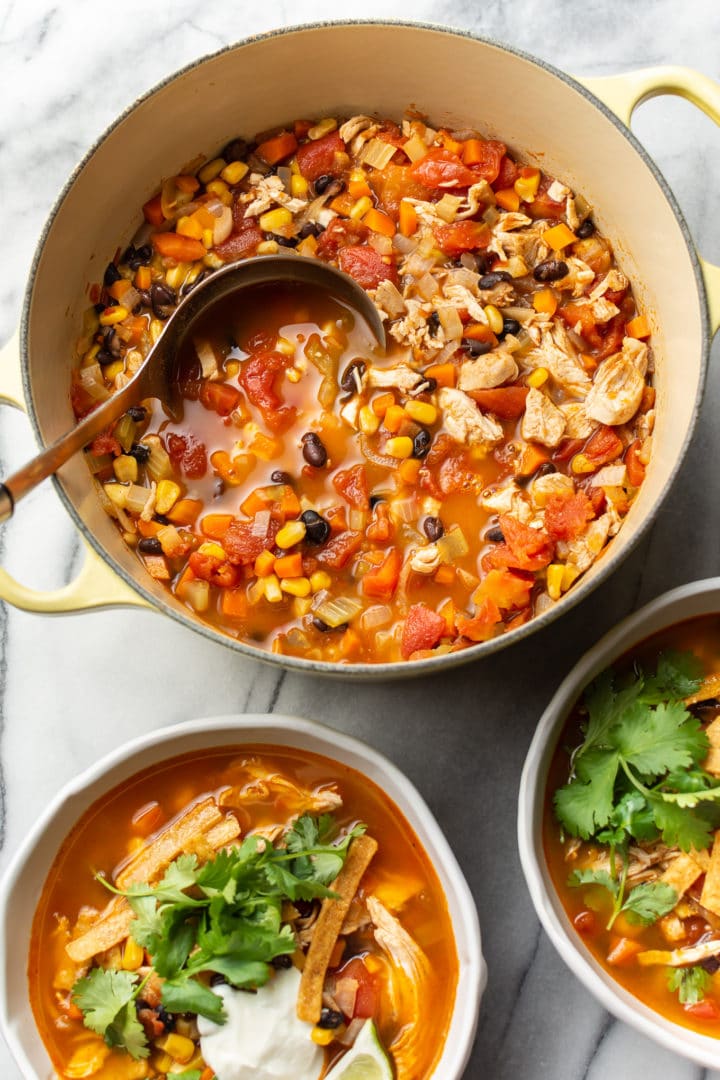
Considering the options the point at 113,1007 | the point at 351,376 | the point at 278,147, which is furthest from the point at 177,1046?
the point at 278,147

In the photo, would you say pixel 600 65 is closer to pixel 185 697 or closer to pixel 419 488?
pixel 419 488

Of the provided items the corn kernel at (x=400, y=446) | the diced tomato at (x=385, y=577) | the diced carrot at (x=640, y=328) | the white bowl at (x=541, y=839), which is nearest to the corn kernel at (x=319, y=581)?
the diced tomato at (x=385, y=577)

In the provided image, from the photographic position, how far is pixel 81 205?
→ 3545mm

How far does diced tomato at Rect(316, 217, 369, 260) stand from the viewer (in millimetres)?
3717

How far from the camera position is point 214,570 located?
3.56 meters

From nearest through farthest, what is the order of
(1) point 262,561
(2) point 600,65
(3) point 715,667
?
(1) point 262,561 → (3) point 715,667 → (2) point 600,65

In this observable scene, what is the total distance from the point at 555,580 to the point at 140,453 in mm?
1418

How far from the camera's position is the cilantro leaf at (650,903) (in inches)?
140

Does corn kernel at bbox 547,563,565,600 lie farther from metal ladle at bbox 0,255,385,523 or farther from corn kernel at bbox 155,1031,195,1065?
corn kernel at bbox 155,1031,195,1065

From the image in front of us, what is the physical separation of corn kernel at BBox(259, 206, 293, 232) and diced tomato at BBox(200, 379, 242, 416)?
1.88ft

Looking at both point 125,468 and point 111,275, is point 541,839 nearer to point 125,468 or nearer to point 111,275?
point 125,468

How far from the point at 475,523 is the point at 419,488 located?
0.71 ft

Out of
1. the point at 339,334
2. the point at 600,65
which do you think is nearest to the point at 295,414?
the point at 339,334

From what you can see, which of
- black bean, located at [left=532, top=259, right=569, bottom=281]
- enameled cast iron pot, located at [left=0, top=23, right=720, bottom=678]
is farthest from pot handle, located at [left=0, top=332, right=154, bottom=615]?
black bean, located at [left=532, top=259, right=569, bottom=281]
